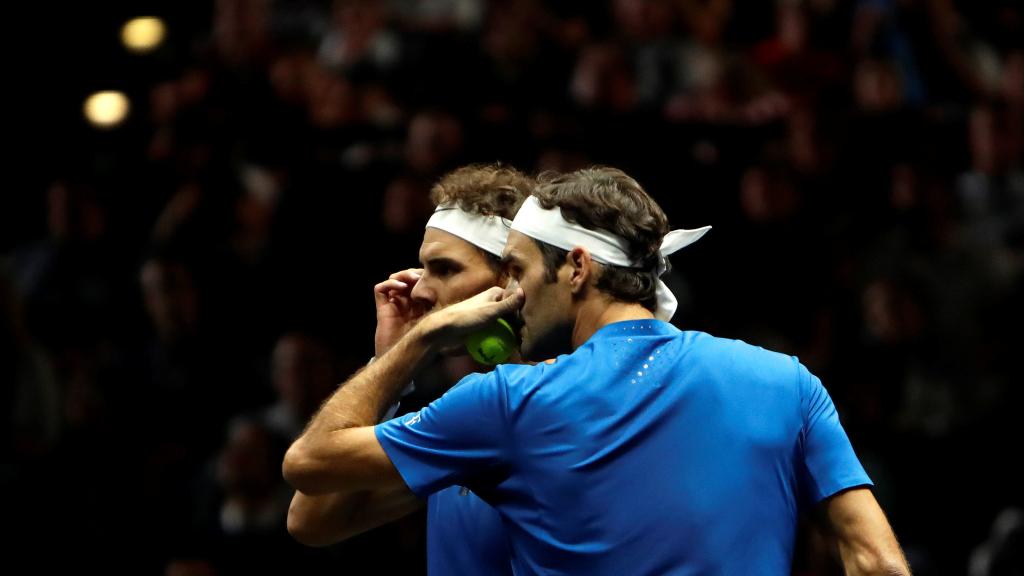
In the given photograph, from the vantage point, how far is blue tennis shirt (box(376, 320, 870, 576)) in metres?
2.97

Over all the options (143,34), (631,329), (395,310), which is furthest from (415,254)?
(631,329)

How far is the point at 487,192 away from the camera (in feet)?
12.8

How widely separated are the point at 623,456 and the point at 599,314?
0.36 meters

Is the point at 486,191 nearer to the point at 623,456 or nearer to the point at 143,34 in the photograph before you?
the point at 623,456

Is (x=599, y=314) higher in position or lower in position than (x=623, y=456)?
higher

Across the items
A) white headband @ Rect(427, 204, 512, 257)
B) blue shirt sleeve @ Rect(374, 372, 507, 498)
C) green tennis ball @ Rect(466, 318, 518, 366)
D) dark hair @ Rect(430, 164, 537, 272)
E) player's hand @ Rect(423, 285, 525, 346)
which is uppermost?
dark hair @ Rect(430, 164, 537, 272)

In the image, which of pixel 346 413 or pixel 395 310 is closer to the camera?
pixel 346 413

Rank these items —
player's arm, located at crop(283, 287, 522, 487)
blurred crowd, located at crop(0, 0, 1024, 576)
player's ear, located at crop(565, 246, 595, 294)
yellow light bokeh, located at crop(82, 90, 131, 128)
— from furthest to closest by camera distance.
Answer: yellow light bokeh, located at crop(82, 90, 131, 128)
blurred crowd, located at crop(0, 0, 1024, 576)
player's ear, located at crop(565, 246, 595, 294)
player's arm, located at crop(283, 287, 522, 487)

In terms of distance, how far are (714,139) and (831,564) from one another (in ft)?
9.22

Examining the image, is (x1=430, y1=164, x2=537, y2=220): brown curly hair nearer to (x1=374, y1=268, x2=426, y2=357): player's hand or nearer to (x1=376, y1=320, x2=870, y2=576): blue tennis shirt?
(x1=374, y1=268, x2=426, y2=357): player's hand

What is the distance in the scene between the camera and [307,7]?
1095cm

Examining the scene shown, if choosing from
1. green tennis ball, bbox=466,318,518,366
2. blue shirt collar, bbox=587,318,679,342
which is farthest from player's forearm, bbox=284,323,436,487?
blue shirt collar, bbox=587,318,679,342

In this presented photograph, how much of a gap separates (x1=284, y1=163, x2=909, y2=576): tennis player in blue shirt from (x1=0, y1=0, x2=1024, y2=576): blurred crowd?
128 inches

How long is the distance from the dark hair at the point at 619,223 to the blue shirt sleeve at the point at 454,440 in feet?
1.16
